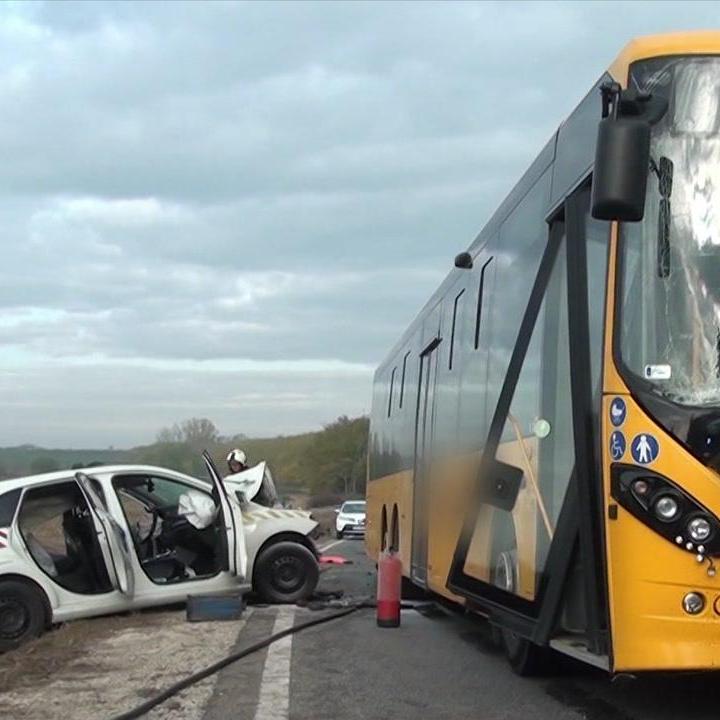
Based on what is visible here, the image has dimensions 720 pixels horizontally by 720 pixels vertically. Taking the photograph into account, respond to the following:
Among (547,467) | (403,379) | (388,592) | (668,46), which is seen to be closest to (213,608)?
(388,592)

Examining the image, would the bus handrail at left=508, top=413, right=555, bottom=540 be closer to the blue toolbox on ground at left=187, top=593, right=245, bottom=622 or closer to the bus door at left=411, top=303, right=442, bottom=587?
the bus door at left=411, top=303, right=442, bottom=587

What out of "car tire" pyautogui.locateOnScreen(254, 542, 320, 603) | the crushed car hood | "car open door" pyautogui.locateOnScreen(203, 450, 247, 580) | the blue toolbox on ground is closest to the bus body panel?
the blue toolbox on ground

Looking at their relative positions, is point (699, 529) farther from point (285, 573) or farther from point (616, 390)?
point (285, 573)

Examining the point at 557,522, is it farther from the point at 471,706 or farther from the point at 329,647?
the point at 329,647

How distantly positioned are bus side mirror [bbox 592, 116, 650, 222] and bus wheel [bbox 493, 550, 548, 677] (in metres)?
2.77

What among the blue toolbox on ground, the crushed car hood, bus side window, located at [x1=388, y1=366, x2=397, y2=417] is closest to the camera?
the blue toolbox on ground

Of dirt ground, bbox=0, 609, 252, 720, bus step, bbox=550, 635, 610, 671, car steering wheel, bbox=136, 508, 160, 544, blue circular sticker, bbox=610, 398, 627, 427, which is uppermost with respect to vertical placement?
blue circular sticker, bbox=610, 398, 627, 427

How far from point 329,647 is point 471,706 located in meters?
2.93

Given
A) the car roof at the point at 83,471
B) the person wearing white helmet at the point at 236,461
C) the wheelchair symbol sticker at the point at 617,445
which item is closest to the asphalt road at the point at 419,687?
the wheelchair symbol sticker at the point at 617,445

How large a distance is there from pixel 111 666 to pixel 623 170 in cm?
617

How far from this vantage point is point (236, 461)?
15.9 metres

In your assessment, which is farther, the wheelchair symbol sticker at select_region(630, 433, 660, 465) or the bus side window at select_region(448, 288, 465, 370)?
the bus side window at select_region(448, 288, 465, 370)

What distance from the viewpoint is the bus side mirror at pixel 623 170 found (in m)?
5.39

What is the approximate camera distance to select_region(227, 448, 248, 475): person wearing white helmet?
626 inches
